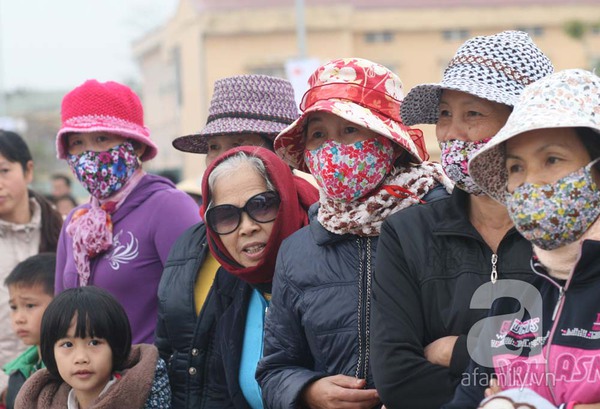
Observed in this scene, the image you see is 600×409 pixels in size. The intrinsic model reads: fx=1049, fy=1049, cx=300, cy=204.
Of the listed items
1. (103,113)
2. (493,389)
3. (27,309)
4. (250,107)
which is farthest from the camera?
(27,309)

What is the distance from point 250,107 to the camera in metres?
5.09

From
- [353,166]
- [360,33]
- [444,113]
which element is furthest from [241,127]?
[360,33]

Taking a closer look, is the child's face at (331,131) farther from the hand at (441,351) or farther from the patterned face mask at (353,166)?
the hand at (441,351)

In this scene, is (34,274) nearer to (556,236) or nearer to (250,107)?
(250,107)

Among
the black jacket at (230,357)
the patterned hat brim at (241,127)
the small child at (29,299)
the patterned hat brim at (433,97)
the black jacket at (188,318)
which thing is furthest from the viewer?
the small child at (29,299)

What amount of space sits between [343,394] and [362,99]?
1.11 meters

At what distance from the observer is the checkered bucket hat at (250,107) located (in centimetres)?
501

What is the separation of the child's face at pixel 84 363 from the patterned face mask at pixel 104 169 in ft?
2.74

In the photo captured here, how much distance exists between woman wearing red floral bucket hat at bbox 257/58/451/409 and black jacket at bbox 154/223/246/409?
0.55 metres

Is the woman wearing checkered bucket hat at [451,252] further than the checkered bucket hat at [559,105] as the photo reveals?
Yes

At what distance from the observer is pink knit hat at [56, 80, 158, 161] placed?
17.5 feet

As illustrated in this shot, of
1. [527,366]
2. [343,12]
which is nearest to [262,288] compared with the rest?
[527,366]

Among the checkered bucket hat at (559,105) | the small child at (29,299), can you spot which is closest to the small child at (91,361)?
the small child at (29,299)

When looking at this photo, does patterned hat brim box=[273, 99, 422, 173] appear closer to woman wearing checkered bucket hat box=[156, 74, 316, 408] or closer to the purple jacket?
woman wearing checkered bucket hat box=[156, 74, 316, 408]
